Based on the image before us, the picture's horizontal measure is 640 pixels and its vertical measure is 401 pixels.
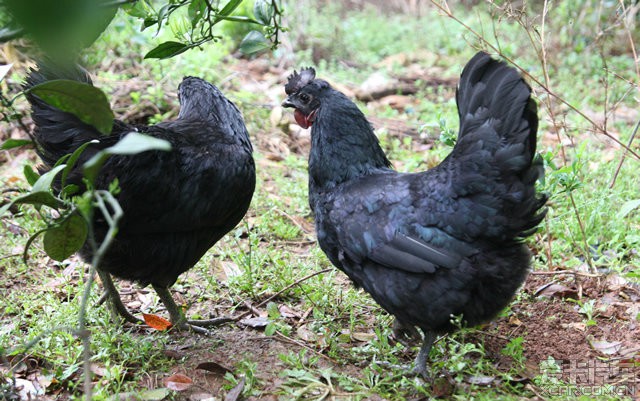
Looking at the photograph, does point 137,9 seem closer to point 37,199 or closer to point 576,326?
point 37,199

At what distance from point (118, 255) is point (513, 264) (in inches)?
89.4

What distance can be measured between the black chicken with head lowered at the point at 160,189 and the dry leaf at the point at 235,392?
32.3 inches

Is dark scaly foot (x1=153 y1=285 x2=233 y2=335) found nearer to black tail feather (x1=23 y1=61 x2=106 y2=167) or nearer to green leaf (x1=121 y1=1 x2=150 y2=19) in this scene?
black tail feather (x1=23 y1=61 x2=106 y2=167)

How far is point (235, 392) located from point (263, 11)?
2.19 m

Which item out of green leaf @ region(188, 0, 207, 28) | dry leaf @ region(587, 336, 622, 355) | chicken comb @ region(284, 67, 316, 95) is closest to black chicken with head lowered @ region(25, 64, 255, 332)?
chicken comb @ region(284, 67, 316, 95)

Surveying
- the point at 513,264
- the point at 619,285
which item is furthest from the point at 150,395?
the point at 619,285

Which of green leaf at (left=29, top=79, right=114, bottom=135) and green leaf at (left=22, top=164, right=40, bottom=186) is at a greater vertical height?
green leaf at (left=29, top=79, right=114, bottom=135)

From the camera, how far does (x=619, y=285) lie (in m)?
4.14

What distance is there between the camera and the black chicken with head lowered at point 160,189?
3.55 meters

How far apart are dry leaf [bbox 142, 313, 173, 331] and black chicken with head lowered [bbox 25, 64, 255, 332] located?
0.06 meters

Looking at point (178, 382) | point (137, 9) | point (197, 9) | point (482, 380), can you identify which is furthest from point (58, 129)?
point (482, 380)

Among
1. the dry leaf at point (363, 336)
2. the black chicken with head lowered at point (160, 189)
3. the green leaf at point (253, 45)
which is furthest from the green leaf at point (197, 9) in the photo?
the dry leaf at point (363, 336)

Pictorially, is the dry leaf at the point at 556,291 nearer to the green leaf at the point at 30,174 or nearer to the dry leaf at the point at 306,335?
the dry leaf at the point at 306,335

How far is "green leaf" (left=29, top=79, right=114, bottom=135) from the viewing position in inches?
95.4
